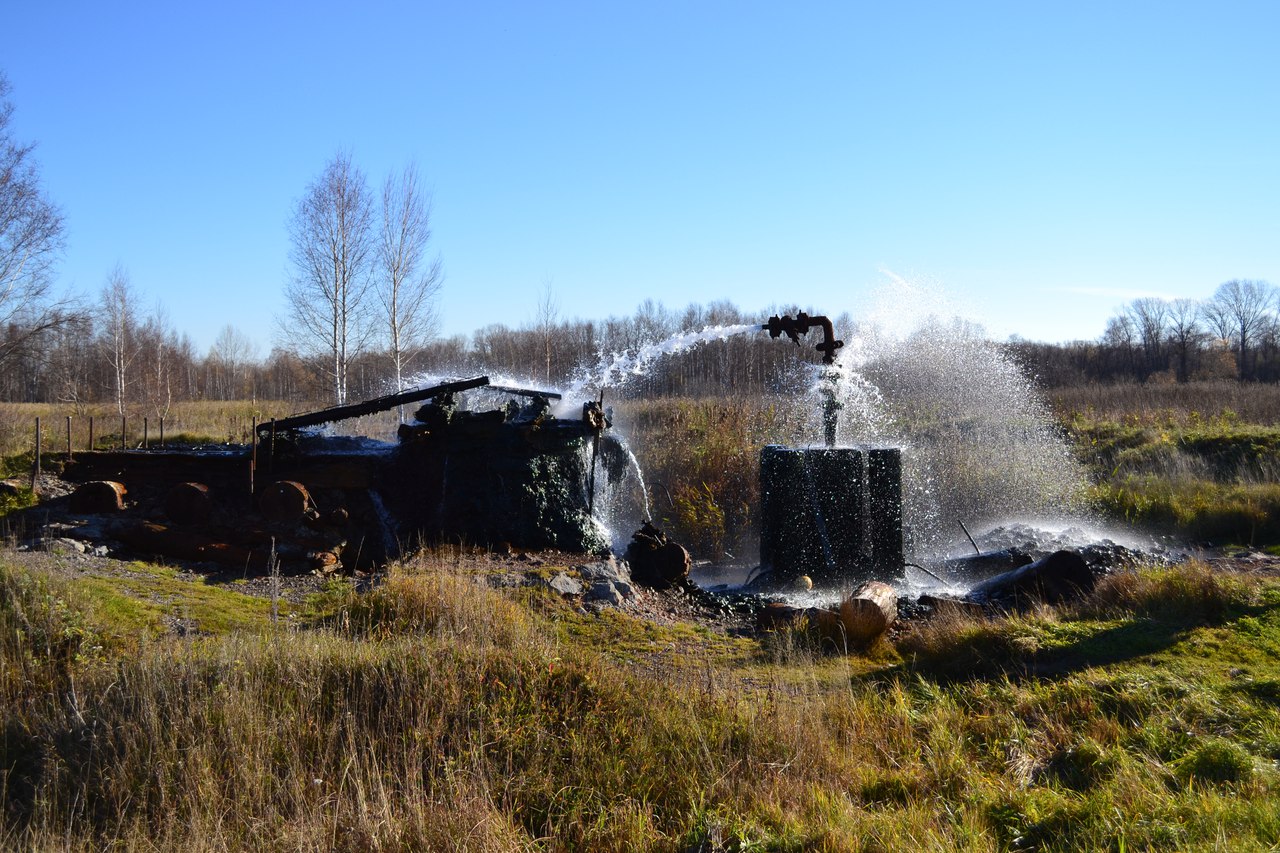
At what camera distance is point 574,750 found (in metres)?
4.52

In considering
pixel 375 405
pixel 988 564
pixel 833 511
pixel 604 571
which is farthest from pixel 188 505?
pixel 988 564

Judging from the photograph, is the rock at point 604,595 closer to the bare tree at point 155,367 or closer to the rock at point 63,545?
the rock at point 63,545

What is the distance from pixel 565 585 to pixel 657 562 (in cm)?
173

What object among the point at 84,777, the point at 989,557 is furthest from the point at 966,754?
the point at 989,557

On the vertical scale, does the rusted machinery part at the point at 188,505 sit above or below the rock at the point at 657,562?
above

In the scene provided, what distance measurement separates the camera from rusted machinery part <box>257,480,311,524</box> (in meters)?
9.79

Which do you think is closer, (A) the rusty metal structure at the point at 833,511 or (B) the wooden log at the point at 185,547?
(B) the wooden log at the point at 185,547

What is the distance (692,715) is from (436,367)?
28726mm

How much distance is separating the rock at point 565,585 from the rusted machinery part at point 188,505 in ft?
15.1

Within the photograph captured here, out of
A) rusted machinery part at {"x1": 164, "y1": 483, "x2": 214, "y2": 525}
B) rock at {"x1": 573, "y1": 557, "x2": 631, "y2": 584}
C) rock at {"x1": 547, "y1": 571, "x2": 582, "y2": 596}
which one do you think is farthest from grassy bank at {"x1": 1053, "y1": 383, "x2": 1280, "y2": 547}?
rusted machinery part at {"x1": 164, "y1": 483, "x2": 214, "y2": 525}

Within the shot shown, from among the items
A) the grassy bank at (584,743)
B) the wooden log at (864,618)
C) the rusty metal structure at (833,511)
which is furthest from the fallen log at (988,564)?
the grassy bank at (584,743)

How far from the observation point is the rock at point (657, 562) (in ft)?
31.0

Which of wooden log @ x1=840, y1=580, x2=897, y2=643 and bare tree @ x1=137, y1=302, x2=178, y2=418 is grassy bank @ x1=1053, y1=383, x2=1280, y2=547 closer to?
wooden log @ x1=840, y1=580, x2=897, y2=643

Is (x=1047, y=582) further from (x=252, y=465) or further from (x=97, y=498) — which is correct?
(x=97, y=498)
